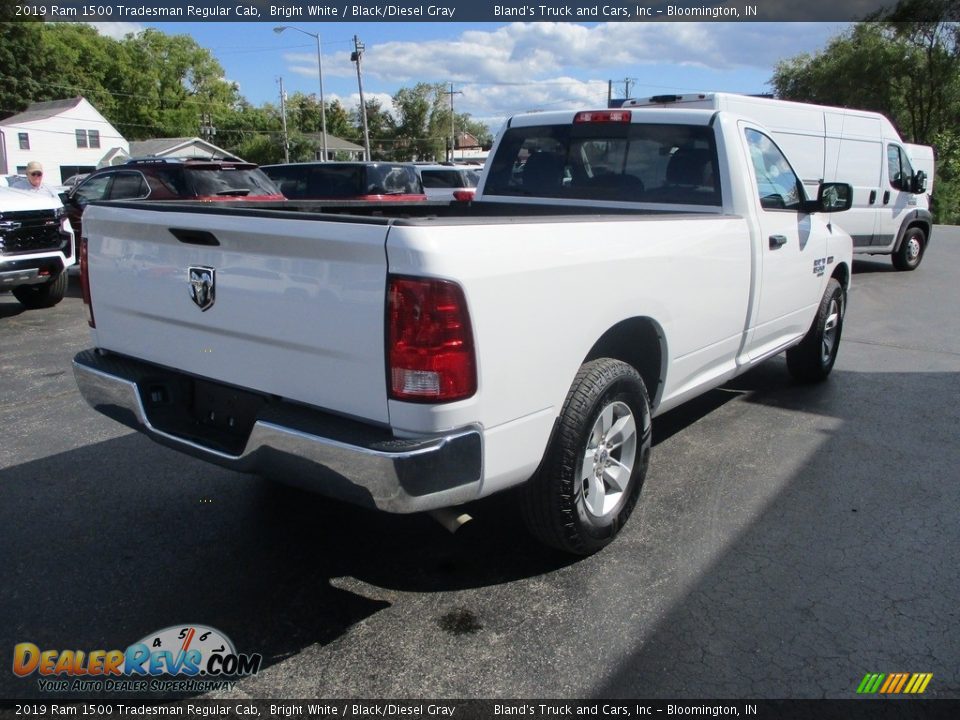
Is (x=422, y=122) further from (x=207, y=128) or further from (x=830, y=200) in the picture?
(x=830, y=200)

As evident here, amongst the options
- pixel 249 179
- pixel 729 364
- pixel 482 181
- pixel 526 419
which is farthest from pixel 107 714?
pixel 249 179

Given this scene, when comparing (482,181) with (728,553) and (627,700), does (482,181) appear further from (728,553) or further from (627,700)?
(627,700)

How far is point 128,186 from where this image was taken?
11.0m

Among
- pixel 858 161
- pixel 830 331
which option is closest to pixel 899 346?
pixel 830 331

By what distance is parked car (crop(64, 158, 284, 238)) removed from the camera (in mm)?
10539

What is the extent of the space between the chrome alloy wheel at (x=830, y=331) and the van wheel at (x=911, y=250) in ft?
30.4

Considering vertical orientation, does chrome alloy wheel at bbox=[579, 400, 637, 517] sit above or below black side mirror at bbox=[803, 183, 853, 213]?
below

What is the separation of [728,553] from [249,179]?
935 cm

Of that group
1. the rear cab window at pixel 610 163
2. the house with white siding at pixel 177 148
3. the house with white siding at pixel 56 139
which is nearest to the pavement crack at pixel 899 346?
the rear cab window at pixel 610 163

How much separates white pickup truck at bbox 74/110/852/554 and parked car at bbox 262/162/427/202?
1008cm

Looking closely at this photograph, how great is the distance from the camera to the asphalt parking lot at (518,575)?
2680 mm

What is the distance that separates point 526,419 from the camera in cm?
278

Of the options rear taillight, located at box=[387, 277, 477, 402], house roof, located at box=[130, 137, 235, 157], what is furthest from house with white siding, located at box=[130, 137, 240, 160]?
rear taillight, located at box=[387, 277, 477, 402]

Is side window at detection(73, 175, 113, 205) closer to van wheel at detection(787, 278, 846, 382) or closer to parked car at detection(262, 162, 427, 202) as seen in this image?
parked car at detection(262, 162, 427, 202)
